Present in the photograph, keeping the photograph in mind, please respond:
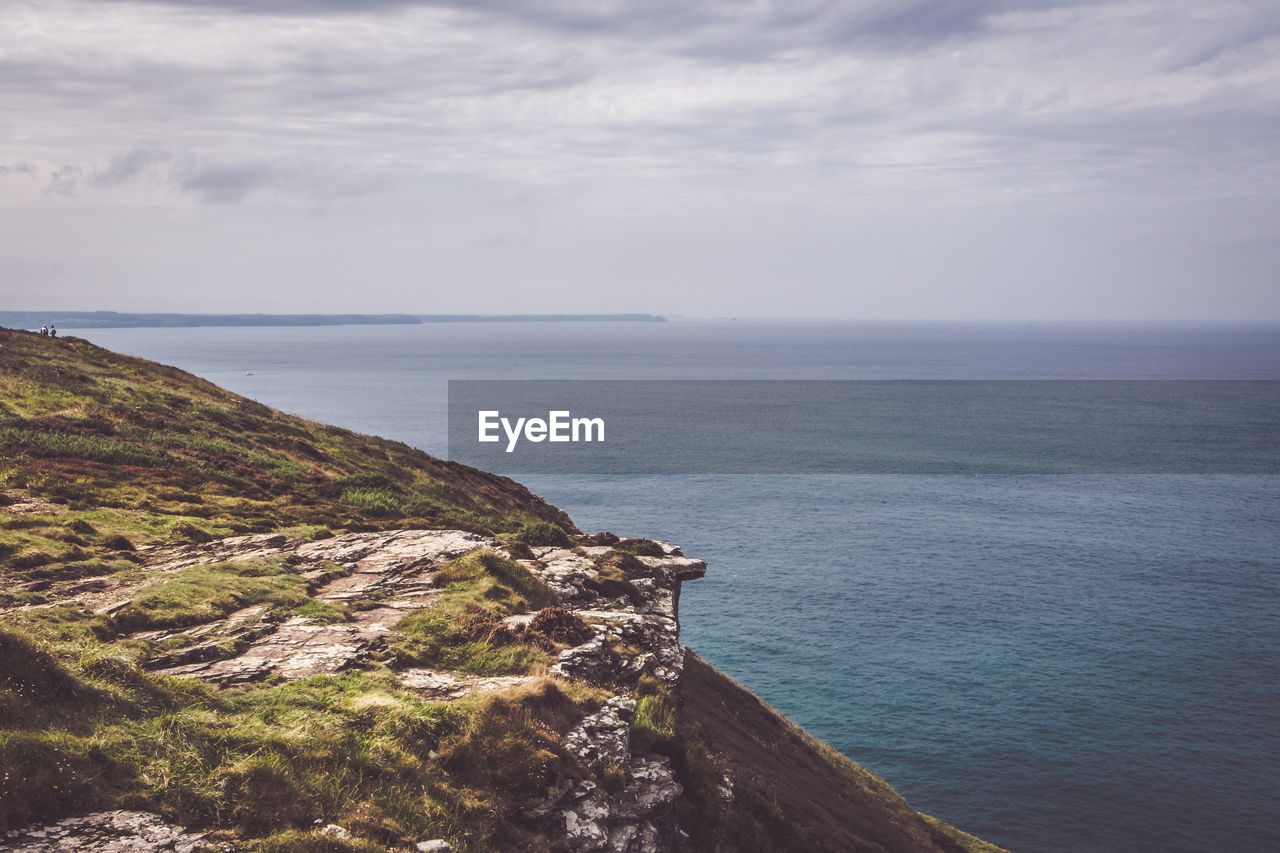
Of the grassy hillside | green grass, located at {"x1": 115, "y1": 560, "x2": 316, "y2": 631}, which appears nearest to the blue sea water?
the grassy hillside

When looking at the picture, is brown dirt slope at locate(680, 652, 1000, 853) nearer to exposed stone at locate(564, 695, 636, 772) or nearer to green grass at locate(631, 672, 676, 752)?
green grass at locate(631, 672, 676, 752)

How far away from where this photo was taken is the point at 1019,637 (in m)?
72.4

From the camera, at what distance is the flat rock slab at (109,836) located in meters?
10.0

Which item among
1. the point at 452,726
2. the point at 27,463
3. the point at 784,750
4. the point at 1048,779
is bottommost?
the point at 1048,779

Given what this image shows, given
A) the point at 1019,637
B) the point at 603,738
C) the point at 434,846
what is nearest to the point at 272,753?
the point at 434,846

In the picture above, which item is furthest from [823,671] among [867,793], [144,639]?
[144,639]

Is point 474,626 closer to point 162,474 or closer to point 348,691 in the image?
point 348,691

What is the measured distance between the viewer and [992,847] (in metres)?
41.2

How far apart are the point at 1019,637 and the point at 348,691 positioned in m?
70.8

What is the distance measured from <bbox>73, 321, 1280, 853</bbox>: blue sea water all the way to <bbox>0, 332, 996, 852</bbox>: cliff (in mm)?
18855

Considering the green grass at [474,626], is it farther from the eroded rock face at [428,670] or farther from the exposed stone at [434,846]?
the exposed stone at [434,846]

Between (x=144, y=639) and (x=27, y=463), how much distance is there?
21616 millimetres

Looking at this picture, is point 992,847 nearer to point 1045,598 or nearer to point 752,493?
point 1045,598

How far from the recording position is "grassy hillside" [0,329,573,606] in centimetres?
2500
